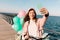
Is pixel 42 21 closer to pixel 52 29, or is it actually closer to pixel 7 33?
pixel 52 29

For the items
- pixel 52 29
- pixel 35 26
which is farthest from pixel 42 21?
pixel 52 29

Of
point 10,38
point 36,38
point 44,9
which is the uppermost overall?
point 44,9

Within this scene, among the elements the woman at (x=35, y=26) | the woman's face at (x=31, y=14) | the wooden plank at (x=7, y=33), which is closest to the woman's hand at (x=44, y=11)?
the woman at (x=35, y=26)

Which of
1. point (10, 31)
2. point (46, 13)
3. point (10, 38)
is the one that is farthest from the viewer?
point (10, 31)

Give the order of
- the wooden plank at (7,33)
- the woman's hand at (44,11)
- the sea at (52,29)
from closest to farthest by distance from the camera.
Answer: the woman's hand at (44,11), the sea at (52,29), the wooden plank at (7,33)

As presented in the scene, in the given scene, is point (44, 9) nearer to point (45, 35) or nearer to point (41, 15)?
point (41, 15)

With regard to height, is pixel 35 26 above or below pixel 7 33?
above

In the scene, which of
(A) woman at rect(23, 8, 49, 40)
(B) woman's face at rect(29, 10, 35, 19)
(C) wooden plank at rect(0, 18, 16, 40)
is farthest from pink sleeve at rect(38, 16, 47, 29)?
(C) wooden plank at rect(0, 18, 16, 40)

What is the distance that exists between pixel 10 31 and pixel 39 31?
386 cm

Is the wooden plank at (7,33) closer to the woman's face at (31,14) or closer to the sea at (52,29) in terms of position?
the sea at (52,29)

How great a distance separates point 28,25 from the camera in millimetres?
3434

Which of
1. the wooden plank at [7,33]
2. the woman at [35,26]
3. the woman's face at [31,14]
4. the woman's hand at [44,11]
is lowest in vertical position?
the wooden plank at [7,33]

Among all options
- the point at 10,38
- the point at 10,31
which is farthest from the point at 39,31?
the point at 10,31

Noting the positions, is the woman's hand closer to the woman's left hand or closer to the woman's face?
the woman's left hand
